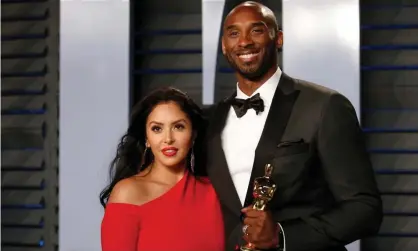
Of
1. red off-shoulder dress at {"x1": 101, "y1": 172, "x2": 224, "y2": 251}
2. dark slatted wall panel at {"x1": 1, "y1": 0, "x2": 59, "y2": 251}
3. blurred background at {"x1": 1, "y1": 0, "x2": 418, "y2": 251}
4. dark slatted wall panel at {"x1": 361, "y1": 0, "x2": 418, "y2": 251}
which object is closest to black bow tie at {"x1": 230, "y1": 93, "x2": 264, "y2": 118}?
red off-shoulder dress at {"x1": 101, "y1": 172, "x2": 224, "y2": 251}

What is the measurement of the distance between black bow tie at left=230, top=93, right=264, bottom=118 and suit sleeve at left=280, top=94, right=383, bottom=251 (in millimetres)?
205

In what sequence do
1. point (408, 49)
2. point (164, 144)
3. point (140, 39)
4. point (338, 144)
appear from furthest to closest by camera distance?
point (140, 39) < point (408, 49) < point (164, 144) < point (338, 144)

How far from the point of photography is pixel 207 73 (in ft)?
8.66

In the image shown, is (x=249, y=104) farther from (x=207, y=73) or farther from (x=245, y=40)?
(x=207, y=73)

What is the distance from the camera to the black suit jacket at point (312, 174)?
1.84 meters

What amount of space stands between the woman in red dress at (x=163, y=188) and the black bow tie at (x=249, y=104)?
121 millimetres

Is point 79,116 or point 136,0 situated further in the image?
point 136,0

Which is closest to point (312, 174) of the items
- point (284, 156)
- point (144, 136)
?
point (284, 156)

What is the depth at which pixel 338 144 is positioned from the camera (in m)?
1.86

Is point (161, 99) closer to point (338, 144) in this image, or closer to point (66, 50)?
point (338, 144)

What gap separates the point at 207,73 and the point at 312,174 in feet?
2.75

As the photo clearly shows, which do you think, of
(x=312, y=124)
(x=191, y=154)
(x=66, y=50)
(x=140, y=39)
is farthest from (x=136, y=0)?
(x=312, y=124)

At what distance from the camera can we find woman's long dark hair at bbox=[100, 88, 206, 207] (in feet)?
6.68

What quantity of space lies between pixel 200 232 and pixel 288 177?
305mm
